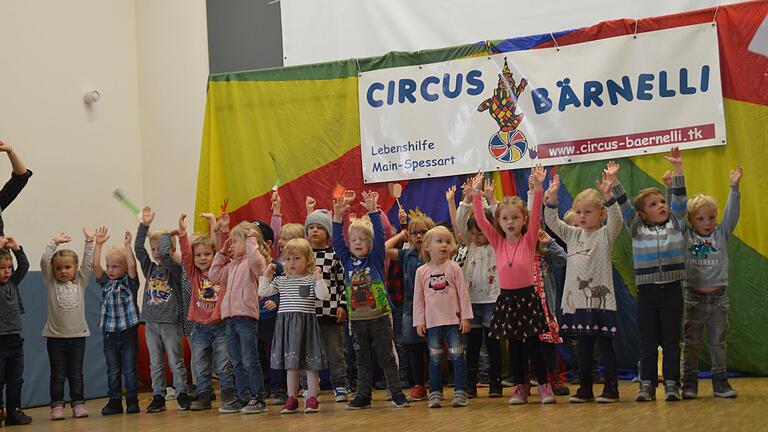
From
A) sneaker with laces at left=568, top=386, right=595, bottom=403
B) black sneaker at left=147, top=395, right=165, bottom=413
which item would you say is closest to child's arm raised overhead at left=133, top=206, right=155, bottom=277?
black sneaker at left=147, top=395, right=165, bottom=413

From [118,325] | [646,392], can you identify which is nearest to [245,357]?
[118,325]

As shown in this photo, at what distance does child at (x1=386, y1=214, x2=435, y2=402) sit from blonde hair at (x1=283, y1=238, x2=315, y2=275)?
77 centimetres

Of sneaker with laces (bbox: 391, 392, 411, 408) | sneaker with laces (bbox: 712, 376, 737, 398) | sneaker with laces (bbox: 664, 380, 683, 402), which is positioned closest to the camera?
sneaker with laces (bbox: 664, 380, 683, 402)

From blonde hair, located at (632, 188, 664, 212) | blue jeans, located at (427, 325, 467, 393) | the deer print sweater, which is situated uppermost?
blonde hair, located at (632, 188, 664, 212)

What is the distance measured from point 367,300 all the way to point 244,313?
2.45 feet

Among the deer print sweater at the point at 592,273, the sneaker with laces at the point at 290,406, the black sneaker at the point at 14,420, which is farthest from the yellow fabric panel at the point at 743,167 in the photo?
the black sneaker at the point at 14,420

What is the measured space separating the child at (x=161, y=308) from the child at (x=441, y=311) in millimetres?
1556

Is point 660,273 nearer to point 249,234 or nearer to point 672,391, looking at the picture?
point 672,391

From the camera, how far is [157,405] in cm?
557

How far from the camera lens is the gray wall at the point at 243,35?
295 inches

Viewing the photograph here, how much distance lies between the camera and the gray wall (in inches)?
295

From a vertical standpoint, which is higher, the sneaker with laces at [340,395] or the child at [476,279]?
the child at [476,279]

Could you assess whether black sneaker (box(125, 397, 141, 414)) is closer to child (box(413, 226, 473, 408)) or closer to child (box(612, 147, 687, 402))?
child (box(413, 226, 473, 408))

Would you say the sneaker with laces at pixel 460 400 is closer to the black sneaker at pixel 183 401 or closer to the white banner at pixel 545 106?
the black sneaker at pixel 183 401
